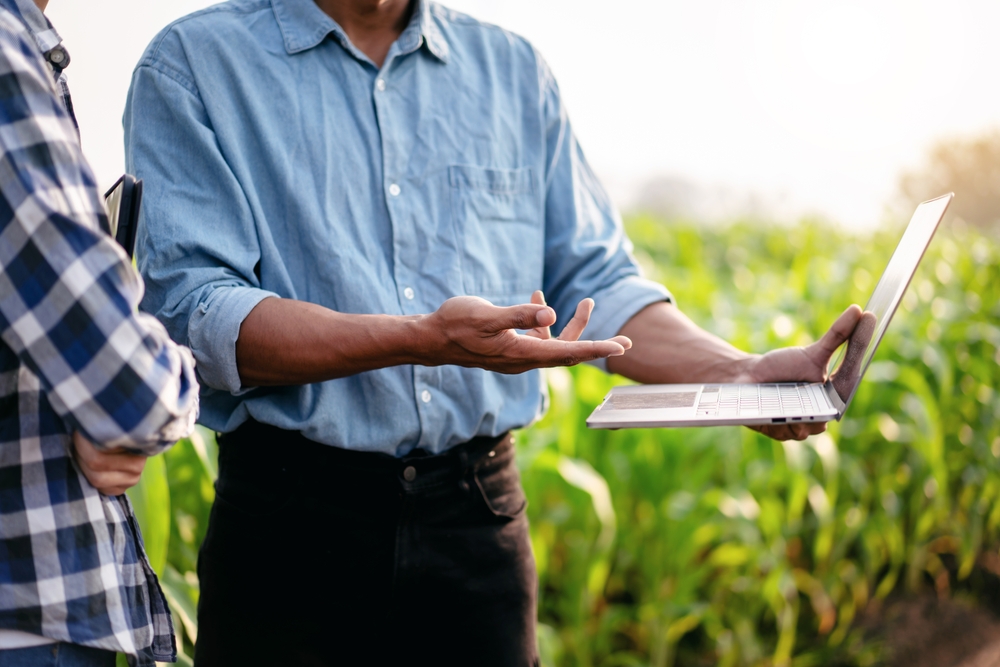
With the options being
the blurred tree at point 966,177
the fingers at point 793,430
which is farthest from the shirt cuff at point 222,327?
the blurred tree at point 966,177

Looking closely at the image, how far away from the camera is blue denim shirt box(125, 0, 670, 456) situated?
1155 mm

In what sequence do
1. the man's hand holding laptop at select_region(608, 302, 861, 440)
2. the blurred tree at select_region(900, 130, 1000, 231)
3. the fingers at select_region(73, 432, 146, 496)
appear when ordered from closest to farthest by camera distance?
the fingers at select_region(73, 432, 146, 496) < the man's hand holding laptop at select_region(608, 302, 861, 440) < the blurred tree at select_region(900, 130, 1000, 231)

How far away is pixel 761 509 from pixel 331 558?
1673 mm

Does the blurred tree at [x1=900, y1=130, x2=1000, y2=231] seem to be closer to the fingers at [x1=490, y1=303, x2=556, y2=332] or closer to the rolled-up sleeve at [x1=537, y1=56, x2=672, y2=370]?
the rolled-up sleeve at [x1=537, y1=56, x2=672, y2=370]

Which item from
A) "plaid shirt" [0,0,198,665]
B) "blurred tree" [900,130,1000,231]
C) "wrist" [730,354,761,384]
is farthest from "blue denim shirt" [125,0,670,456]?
"blurred tree" [900,130,1000,231]

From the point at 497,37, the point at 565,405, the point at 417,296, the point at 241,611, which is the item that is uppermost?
the point at 497,37

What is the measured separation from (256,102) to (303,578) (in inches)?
26.8

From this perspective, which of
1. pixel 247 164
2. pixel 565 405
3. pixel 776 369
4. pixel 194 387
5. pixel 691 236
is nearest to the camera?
pixel 194 387

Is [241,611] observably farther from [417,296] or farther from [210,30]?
[210,30]

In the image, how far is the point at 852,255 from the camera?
5.10 m

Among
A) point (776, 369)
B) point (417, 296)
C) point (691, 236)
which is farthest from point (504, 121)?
point (691, 236)

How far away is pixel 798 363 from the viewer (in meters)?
1.35

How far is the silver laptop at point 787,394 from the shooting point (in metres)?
1.06

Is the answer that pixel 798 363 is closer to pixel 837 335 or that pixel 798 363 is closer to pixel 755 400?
pixel 837 335
